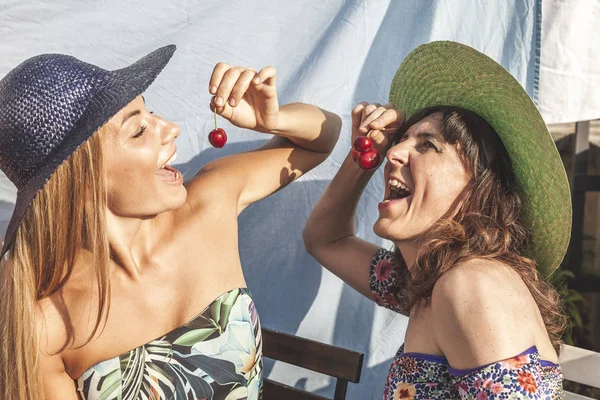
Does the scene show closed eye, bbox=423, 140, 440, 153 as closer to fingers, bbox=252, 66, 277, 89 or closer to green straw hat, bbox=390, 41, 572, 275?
green straw hat, bbox=390, 41, 572, 275

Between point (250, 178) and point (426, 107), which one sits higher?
point (426, 107)

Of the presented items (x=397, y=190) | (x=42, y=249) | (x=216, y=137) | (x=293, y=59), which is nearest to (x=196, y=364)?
(x=42, y=249)

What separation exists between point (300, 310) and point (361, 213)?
40cm

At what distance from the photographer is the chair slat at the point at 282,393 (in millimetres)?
2189

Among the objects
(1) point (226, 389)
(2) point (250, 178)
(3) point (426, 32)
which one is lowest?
(1) point (226, 389)

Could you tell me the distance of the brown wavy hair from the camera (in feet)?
5.26

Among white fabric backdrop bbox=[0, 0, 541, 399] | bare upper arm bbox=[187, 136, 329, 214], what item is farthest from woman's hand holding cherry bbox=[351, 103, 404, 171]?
white fabric backdrop bbox=[0, 0, 541, 399]

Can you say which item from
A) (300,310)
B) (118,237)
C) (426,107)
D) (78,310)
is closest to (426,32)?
(426,107)

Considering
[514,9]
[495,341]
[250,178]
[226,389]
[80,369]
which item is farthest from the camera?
[514,9]

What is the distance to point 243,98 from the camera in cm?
187

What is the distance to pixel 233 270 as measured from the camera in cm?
190

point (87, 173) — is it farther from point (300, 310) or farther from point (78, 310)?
point (300, 310)

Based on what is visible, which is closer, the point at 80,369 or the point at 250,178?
the point at 80,369

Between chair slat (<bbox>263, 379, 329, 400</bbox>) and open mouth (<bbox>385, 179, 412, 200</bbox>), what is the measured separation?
0.74 m
